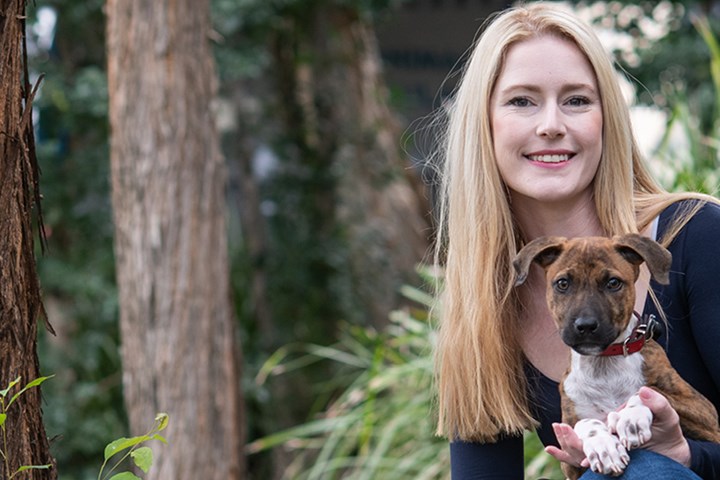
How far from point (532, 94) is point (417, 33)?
804cm

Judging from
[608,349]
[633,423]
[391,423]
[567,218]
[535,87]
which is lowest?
[391,423]

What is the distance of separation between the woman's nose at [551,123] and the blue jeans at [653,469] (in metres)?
0.84

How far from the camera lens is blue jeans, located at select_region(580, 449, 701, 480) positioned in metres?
2.33

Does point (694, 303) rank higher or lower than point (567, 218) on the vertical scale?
lower

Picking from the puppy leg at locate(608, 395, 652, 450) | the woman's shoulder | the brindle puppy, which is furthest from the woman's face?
the puppy leg at locate(608, 395, 652, 450)

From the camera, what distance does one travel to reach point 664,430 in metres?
2.37

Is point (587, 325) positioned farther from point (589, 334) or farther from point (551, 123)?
point (551, 123)

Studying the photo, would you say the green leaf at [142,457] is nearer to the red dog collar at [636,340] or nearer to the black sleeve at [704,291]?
the red dog collar at [636,340]

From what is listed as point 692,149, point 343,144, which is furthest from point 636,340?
point 343,144

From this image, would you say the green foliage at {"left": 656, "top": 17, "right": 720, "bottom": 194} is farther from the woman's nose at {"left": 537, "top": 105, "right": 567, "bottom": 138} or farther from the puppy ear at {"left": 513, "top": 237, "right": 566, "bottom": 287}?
the puppy ear at {"left": 513, "top": 237, "right": 566, "bottom": 287}

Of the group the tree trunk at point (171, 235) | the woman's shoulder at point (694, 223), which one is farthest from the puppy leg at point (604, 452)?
the tree trunk at point (171, 235)

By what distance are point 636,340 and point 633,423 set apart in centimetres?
21

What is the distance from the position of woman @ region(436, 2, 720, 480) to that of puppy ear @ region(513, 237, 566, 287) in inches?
11.4

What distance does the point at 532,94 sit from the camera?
2.79m
